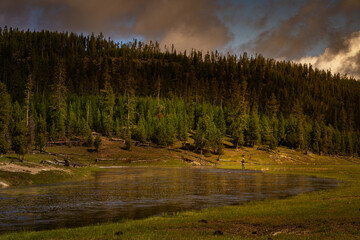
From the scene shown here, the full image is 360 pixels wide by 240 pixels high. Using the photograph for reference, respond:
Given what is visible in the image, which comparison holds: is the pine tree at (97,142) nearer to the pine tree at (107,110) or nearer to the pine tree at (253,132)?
the pine tree at (107,110)

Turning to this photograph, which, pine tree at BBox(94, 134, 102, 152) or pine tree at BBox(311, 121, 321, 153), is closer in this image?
pine tree at BBox(94, 134, 102, 152)

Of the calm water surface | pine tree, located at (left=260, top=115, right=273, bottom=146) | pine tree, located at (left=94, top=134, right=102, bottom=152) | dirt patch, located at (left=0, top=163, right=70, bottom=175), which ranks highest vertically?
pine tree, located at (left=260, top=115, right=273, bottom=146)

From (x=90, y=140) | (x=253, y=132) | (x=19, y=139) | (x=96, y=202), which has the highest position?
(x=253, y=132)

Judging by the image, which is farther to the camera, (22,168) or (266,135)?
(266,135)

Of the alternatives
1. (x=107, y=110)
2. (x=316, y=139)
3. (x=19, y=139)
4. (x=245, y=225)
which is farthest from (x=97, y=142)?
(x=316, y=139)

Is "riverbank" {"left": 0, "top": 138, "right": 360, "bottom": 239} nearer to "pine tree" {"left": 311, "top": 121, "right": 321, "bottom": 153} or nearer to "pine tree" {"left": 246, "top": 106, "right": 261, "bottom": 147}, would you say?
"pine tree" {"left": 246, "top": 106, "right": 261, "bottom": 147}

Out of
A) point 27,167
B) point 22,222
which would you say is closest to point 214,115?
point 27,167

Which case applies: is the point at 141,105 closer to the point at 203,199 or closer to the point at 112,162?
the point at 112,162

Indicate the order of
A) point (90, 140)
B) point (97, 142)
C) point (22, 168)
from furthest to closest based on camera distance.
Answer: point (90, 140) → point (97, 142) → point (22, 168)

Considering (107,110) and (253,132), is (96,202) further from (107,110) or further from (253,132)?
(253,132)

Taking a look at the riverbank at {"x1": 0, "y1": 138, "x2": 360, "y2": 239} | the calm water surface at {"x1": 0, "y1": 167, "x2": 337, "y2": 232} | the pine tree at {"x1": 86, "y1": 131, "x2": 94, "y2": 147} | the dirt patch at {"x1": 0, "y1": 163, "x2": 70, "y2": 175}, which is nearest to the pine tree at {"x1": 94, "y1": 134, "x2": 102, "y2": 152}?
the pine tree at {"x1": 86, "y1": 131, "x2": 94, "y2": 147}

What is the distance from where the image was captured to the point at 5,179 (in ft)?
137

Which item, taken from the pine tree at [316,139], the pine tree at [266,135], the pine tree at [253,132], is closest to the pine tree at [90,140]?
the pine tree at [253,132]

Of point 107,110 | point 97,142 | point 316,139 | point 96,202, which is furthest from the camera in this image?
point 316,139
